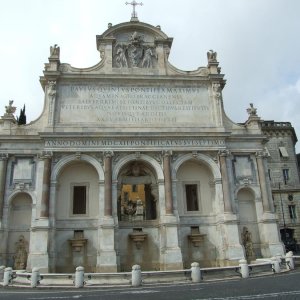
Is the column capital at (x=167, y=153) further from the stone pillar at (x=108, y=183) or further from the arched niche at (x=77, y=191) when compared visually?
the arched niche at (x=77, y=191)

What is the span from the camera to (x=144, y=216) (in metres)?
26.8

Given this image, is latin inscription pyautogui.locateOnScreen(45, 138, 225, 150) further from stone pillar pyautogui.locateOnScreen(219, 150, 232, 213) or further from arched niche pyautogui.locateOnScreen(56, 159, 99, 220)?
arched niche pyautogui.locateOnScreen(56, 159, 99, 220)

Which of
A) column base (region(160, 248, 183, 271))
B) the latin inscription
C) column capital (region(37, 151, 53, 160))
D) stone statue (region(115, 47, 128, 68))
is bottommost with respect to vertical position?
column base (region(160, 248, 183, 271))

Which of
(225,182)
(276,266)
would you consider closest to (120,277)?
(276,266)

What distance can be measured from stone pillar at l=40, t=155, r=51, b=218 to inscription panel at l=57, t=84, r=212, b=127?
323cm

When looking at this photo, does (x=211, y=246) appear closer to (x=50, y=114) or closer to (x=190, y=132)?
(x=190, y=132)

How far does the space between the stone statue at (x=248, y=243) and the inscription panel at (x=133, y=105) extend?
8268 millimetres

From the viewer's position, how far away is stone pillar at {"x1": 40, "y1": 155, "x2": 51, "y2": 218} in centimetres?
2370

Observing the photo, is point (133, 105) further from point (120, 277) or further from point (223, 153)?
point (120, 277)

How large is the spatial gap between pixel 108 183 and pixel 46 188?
4111 mm

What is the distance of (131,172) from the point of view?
89.0ft

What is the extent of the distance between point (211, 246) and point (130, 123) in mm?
10459

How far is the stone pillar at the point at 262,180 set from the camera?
25.8m

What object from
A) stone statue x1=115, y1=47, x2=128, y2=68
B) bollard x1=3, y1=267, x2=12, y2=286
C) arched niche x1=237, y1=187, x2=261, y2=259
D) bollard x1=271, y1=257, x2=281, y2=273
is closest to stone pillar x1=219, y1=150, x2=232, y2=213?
arched niche x1=237, y1=187, x2=261, y2=259
